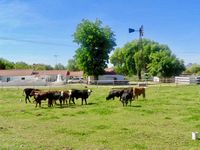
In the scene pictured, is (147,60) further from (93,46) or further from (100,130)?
(100,130)

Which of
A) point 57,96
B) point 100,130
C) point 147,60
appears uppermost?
point 147,60

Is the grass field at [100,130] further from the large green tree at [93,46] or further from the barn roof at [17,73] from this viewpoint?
the barn roof at [17,73]

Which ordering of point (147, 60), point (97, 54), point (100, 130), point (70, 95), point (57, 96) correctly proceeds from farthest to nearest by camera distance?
1. point (147, 60)
2. point (97, 54)
3. point (70, 95)
4. point (57, 96)
5. point (100, 130)

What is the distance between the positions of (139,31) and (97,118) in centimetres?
4384

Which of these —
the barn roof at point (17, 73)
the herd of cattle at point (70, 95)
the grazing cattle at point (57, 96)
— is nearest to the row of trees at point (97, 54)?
the barn roof at point (17, 73)

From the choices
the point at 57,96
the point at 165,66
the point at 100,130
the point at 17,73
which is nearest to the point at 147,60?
the point at 165,66

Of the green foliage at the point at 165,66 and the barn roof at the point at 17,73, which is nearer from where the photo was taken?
the green foliage at the point at 165,66

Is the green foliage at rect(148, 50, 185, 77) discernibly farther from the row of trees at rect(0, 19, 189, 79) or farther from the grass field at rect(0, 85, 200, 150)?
the grass field at rect(0, 85, 200, 150)

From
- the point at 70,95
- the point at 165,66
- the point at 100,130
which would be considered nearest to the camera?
the point at 100,130

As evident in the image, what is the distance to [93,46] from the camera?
80.1 m

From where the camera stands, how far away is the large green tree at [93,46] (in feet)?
260

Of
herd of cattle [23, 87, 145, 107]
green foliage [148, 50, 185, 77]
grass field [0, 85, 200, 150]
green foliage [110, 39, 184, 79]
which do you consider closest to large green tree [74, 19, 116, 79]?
green foliage [110, 39, 184, 79]

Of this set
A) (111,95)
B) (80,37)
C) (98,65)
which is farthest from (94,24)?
(111,95)

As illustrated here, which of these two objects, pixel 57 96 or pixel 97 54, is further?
pixel 97 54
